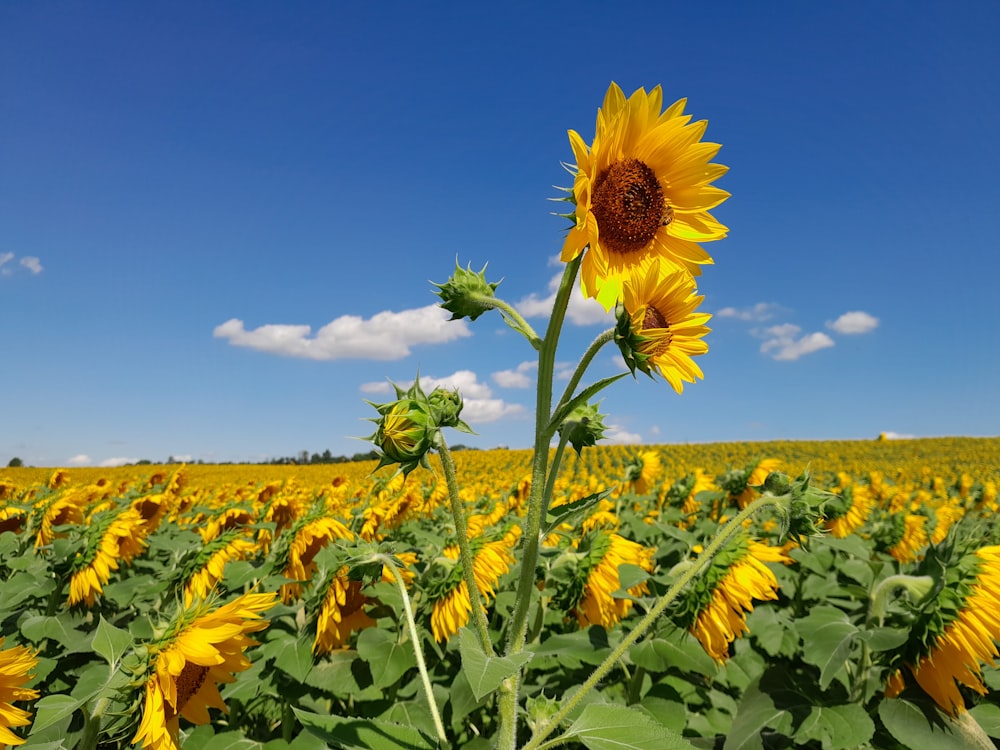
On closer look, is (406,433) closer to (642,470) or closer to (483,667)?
(483,667)

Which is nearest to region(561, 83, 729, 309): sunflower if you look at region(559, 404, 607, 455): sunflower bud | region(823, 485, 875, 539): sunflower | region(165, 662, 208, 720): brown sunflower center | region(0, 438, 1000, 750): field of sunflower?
region(559, 404, 607, 455): sunflower bud

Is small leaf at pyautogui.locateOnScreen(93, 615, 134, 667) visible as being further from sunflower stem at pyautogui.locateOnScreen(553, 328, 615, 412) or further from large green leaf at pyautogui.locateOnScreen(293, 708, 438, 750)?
sunflower stem at pyautogui.locateOnScreen(553, 328, 615, 412)

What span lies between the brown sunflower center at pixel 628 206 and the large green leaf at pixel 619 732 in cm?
107

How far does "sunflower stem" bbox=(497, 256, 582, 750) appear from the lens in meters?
1.43

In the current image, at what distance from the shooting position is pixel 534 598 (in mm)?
2674

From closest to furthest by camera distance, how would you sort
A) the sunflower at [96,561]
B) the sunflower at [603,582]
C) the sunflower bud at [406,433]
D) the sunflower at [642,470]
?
the sunflower bud at [406,433]
the sunflower at [603,582]
the sunflower at [96,561]
the sunflower at [642,470]

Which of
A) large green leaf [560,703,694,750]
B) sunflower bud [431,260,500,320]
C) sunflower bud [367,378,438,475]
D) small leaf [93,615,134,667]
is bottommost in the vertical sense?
large green leaf [560,703,694,750]

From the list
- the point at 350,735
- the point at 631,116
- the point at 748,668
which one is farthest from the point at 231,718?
the point at 631,116

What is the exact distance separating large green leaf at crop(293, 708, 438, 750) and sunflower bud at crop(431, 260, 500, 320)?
3.36ft

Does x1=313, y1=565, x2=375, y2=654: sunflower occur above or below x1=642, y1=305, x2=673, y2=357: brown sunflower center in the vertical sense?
below

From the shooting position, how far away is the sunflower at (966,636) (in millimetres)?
1786

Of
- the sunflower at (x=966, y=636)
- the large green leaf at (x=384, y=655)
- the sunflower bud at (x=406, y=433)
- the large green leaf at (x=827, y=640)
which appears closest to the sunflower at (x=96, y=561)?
the large green leaf at (x=384, y=655)

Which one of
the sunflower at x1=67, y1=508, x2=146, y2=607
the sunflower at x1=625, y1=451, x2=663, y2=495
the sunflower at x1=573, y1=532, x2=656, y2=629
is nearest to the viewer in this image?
the sunflower at x1=573, y1=532, x2=656, y2=629

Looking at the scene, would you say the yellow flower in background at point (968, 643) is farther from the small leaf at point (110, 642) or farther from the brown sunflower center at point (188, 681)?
the small leaf at point (110, 642)
